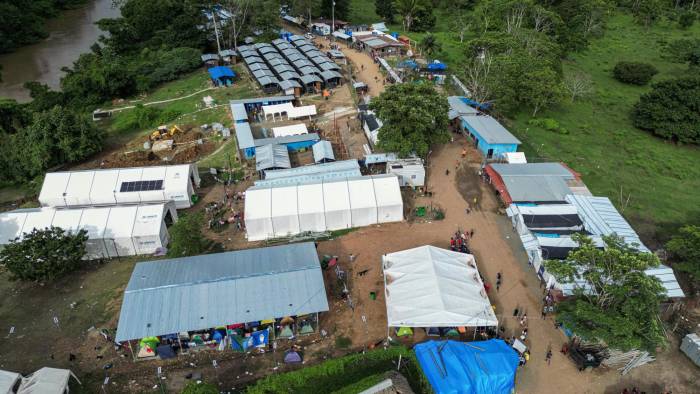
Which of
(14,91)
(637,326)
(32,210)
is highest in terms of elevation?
(637,326)

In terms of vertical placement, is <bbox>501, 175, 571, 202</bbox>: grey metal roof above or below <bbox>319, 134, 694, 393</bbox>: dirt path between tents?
above

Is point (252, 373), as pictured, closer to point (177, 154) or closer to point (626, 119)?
point (177, 154)

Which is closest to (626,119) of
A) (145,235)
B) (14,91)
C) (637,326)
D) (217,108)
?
(637,326)

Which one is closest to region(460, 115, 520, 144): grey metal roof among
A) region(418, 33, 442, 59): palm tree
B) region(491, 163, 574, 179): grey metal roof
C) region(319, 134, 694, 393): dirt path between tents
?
region(319, 134, 694, 393): dirt path between tents

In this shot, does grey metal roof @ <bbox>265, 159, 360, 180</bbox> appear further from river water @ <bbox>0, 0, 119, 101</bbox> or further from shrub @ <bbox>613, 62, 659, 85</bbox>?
river water @ <bbox>0, 0, 119, 101</bbox>

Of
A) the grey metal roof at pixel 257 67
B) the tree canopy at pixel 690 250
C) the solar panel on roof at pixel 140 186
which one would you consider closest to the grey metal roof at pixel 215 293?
the solar panel on roof at pixel 140 186

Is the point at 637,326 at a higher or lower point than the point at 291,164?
higher

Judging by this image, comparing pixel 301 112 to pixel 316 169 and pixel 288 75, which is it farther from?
pixel 316 169
